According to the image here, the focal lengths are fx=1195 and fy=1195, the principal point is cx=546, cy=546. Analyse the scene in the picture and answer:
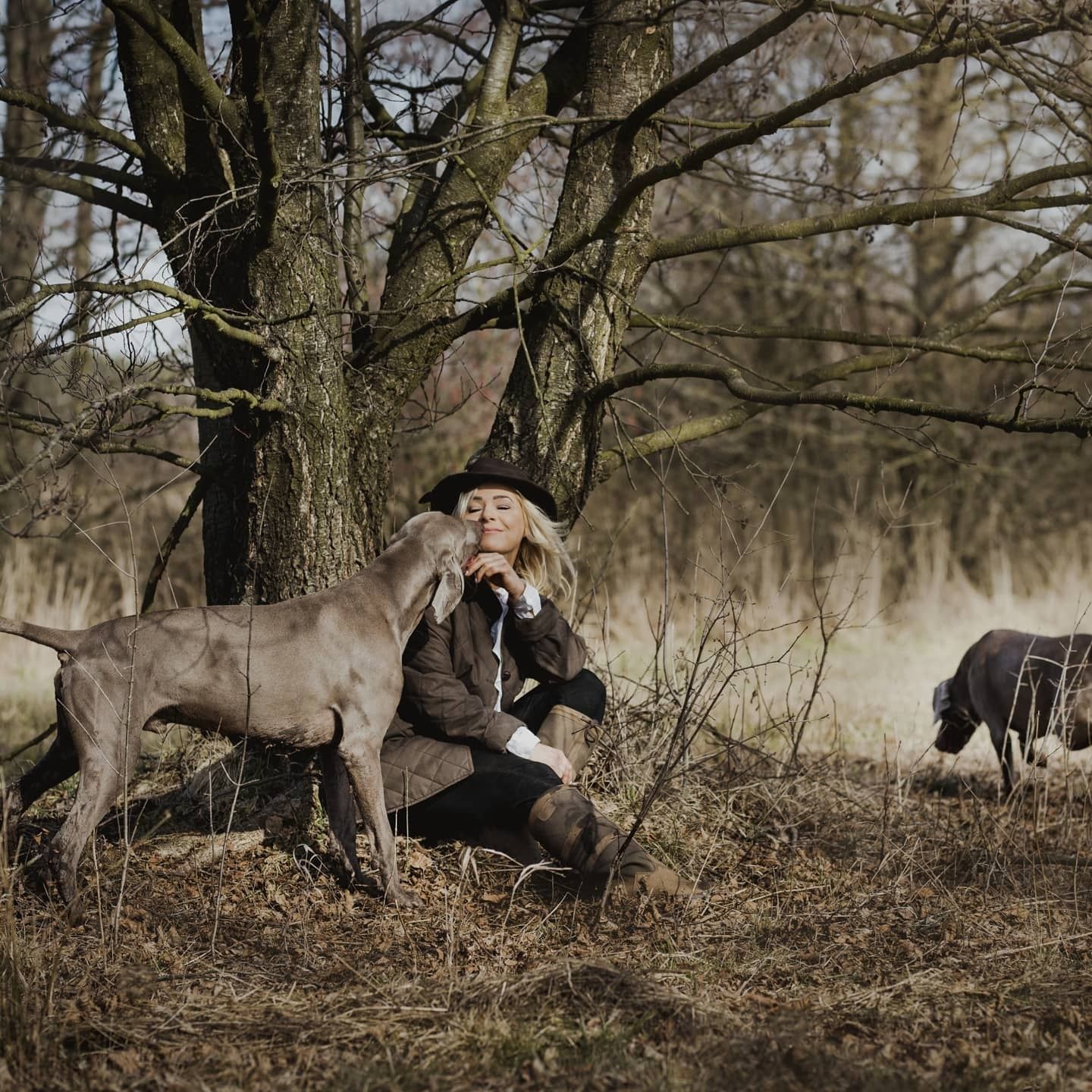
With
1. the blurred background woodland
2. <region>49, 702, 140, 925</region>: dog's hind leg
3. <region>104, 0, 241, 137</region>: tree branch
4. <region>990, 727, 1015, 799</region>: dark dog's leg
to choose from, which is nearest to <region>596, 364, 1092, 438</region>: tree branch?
the blurred background woodland

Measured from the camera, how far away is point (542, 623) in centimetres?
491

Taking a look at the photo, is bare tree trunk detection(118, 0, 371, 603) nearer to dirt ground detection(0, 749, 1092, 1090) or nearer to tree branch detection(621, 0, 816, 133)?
dirt ground detection(0, 749, 1092, 1090)

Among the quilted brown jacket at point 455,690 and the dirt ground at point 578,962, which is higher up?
the quilted brown jacket at point 455,690

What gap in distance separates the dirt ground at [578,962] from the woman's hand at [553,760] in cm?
39

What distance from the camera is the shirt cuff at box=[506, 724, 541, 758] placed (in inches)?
183

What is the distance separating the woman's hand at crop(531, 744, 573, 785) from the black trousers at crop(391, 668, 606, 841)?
0.06m

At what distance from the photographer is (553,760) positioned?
4688mm

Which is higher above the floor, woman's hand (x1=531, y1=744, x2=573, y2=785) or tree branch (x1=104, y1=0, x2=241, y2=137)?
tree branch (x1=104, y1=0, x2=241, y2=137)

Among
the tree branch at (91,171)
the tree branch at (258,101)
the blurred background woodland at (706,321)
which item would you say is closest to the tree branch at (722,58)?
the blurred background woodland at (706,321)

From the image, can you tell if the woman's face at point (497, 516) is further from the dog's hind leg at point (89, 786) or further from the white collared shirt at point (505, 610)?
the dog's hind leg at point (89, 786)

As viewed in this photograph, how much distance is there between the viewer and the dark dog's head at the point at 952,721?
6742 mm

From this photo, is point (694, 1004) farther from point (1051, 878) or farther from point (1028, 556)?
point (1028, 556)

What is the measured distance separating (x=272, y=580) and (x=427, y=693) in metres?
0.85

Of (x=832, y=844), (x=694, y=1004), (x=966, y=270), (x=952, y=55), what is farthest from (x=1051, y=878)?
(x=966, y=270)
